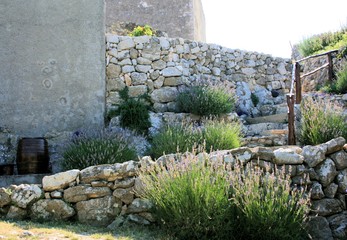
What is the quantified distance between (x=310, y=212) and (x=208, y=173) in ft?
4.65

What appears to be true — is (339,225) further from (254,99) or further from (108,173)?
(254,99)

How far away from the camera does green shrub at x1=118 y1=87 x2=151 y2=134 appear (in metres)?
9.70

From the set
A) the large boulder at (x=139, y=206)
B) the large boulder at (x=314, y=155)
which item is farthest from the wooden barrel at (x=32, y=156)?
the large boulder at (x=314, y=155)

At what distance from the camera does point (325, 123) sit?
7875 millimetres

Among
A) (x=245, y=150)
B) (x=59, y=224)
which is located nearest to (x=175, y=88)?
(x=245, y=150)

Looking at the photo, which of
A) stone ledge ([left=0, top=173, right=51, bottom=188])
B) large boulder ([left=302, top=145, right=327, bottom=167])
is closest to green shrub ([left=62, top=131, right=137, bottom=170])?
stone ledge ([left=0, top=173, right=51, bottom=188])

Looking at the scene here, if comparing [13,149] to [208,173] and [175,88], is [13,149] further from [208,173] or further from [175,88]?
[208,173]

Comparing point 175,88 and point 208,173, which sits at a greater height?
point 175,88

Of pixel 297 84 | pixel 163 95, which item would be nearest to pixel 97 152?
pixel 163 95

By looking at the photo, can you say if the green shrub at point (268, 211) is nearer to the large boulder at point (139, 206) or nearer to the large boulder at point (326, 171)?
the large boulder at point (326, 171)

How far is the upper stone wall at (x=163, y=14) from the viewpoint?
15.4m

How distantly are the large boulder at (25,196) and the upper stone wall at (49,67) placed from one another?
3.81 metres

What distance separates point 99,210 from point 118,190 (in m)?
0.33

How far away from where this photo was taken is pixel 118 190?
Answer: 6.15 meters
